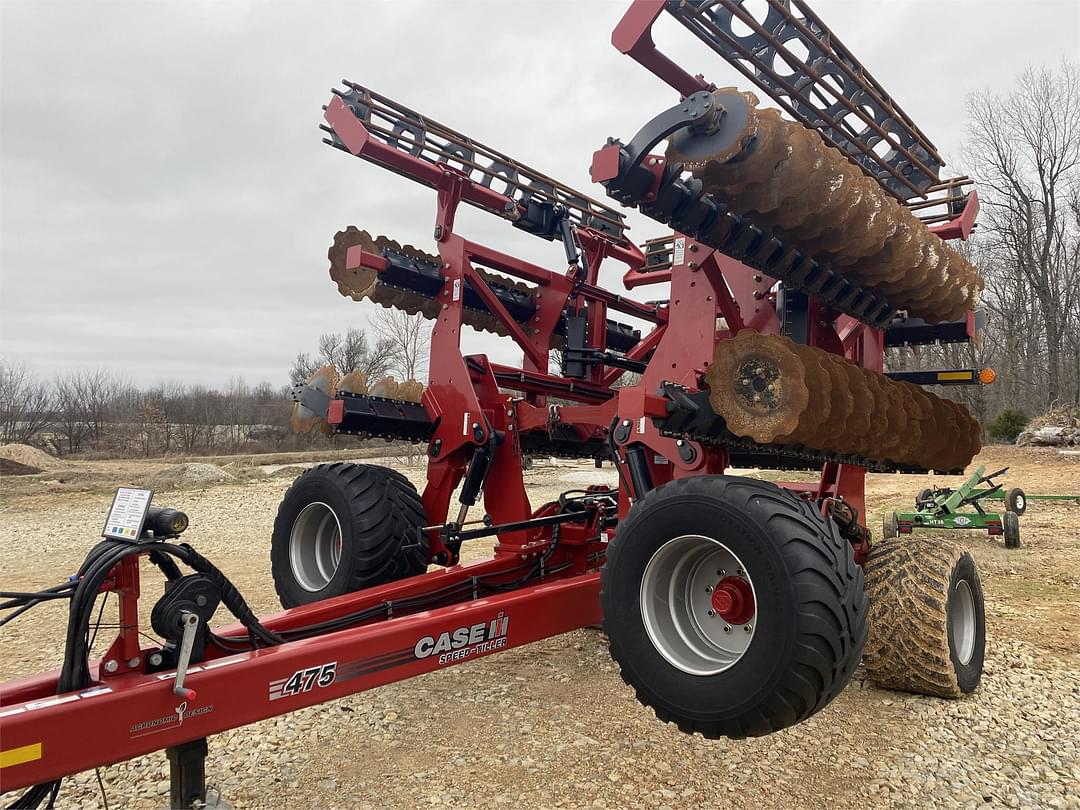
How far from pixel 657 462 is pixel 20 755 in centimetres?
319

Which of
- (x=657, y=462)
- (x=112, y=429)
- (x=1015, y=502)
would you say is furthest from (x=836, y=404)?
(x=112, y=429)

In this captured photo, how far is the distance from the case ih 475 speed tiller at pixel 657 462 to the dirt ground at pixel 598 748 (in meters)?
0.43

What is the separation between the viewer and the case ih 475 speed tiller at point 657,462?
2.66 metres

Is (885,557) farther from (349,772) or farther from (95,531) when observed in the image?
(95,531)

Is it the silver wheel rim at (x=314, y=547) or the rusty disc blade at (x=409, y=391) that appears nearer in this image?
the silver wheel rim at (x=314, y=547)

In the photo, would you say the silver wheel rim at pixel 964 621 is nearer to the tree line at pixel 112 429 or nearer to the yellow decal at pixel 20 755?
the yellow decal at pixel 20 755

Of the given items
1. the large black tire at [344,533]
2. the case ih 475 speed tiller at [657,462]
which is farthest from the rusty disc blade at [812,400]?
the large black tire at [344,533]

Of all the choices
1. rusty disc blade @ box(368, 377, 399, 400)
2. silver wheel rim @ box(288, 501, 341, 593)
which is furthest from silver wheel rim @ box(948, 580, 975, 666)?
rusty disc blade @ box(368, 377, 399, 400)

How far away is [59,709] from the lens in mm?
2229

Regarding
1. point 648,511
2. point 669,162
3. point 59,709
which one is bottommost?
point 59,709

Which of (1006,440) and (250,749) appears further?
(1006,440)

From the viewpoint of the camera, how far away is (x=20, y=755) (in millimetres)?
2135

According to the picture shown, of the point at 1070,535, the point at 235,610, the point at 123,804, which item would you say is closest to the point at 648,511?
the point at 235,610

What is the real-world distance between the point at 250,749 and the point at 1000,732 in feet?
12.5
